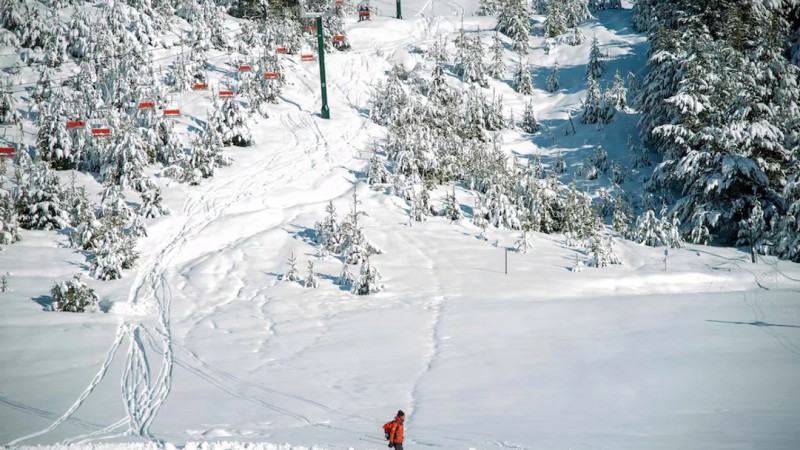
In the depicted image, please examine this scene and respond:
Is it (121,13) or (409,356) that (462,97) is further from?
(409,356)

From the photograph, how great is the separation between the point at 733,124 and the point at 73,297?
24561 millimetres

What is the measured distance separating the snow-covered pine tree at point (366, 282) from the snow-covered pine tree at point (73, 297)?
7.43 m

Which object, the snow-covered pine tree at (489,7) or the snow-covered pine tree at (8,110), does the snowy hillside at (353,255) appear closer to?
the snow-covered pine tree at (8,110)

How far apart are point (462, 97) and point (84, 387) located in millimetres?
26811

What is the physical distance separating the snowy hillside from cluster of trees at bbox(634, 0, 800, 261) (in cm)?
64

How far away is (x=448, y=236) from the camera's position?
79.2ft

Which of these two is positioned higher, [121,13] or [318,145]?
[121,13]

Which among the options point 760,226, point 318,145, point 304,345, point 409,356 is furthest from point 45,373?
point 760,226

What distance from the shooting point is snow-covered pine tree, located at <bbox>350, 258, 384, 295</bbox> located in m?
19.4

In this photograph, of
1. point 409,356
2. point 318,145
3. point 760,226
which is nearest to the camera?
point 409,356

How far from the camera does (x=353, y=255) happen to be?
2119 cm

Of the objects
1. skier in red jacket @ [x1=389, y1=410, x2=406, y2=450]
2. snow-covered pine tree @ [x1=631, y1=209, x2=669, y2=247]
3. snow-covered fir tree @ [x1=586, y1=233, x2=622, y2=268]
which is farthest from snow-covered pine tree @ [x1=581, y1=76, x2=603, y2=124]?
skier in red jacket @ [x1=389, y1=410, x2=406, y2=450]

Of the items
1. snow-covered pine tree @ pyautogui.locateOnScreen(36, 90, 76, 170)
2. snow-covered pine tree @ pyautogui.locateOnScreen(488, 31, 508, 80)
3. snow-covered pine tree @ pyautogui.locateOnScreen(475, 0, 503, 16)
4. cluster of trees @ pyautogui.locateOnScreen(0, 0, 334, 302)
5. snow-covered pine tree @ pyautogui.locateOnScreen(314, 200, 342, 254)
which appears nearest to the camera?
cluster of trees @ pyautogui.locateOnScreen(0, 0, 334, 302)

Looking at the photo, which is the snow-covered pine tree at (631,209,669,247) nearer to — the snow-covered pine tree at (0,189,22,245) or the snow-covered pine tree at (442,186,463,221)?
the snow-covered pine tree at (442,186,463,221)
